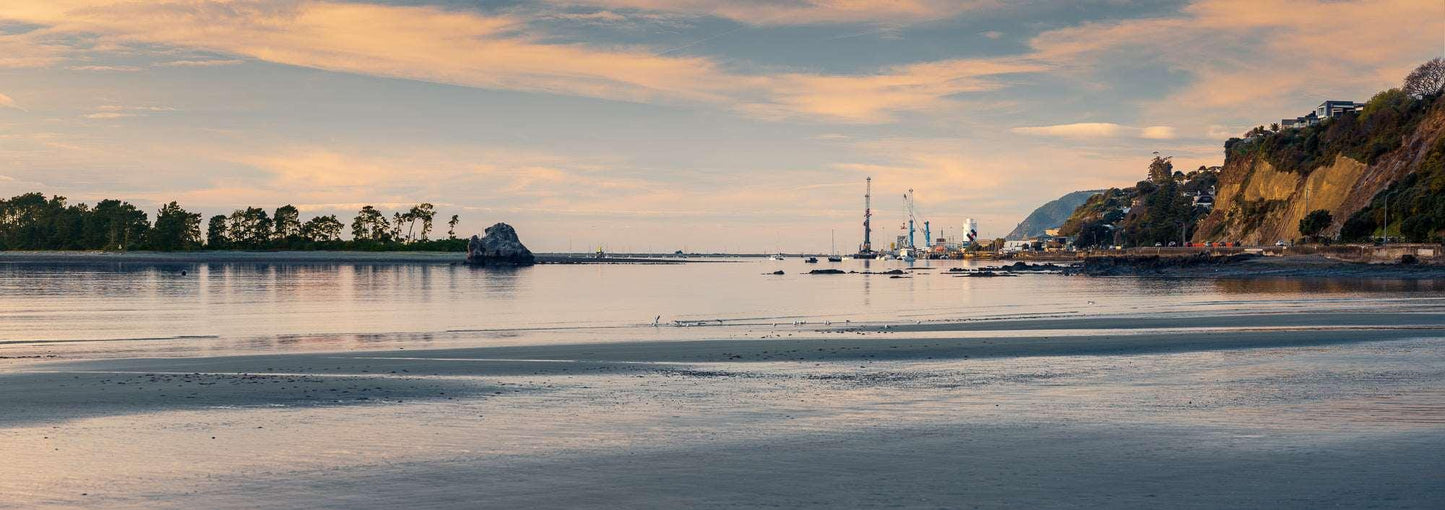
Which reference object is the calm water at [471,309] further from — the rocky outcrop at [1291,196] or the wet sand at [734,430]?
the rocky outcrop at [1291,196]

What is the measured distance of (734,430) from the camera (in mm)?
15367

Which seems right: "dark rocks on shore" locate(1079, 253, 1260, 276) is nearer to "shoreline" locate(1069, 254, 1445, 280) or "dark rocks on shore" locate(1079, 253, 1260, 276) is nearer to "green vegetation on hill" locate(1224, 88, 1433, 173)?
"shoreline" locate(1069, 254, 1445, 280)

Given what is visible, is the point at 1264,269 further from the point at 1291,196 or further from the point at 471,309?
the point at 471,309

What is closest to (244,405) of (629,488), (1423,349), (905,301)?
(629,488)

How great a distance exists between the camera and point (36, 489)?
11.4m

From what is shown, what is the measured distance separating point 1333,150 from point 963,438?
181775 mm

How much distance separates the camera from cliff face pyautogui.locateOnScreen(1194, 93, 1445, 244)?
14812 cm

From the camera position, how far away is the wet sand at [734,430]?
11234mm

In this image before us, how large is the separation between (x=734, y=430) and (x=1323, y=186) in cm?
17730

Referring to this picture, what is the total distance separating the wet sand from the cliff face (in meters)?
145

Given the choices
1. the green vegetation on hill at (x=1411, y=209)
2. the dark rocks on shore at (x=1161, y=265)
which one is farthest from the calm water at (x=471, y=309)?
the green vegetation on hill at (x=1411, y=209)

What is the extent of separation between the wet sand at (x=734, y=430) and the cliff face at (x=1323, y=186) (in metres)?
145

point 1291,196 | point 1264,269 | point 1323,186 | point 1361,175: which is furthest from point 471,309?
point 1291,196

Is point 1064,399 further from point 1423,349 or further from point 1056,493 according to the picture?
point 1423,349
